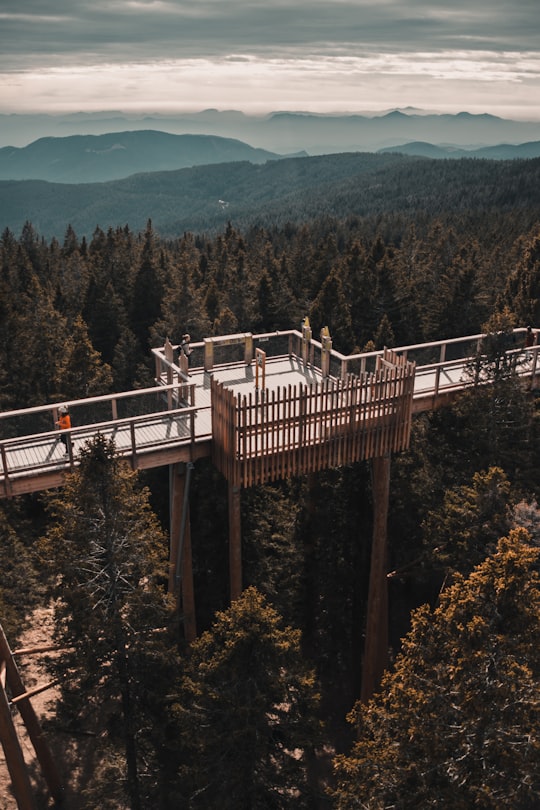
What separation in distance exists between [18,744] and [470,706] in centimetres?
1164

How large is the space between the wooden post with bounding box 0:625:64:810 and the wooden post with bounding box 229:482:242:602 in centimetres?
602

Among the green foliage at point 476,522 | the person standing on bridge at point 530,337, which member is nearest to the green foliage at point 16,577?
the green foliage at point 476,522

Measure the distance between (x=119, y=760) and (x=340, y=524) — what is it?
10743 millimetres

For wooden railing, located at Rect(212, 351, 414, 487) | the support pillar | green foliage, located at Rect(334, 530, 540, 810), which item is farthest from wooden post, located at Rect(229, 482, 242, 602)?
green foliage, located at Rect(334, 530, 540, 810)

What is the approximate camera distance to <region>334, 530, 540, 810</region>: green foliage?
11062 millimetres

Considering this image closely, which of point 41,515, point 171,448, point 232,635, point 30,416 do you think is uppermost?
point 30,416

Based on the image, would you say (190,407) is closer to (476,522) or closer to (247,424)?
(247,424)

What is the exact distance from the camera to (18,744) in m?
17.0

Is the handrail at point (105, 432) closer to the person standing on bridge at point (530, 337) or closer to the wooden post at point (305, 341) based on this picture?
the wooden post at point (305, 341)

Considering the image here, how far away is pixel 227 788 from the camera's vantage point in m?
14.1

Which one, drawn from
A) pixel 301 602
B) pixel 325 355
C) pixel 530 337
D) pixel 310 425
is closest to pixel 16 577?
pixel 301 602

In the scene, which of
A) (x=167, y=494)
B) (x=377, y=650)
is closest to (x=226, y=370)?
(x=167, y=494)

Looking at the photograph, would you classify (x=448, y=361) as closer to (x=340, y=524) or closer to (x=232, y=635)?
(x=340, y=524)

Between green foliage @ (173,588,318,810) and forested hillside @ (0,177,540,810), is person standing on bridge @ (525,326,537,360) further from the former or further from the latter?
green foliage @ (173,588,318,810)
